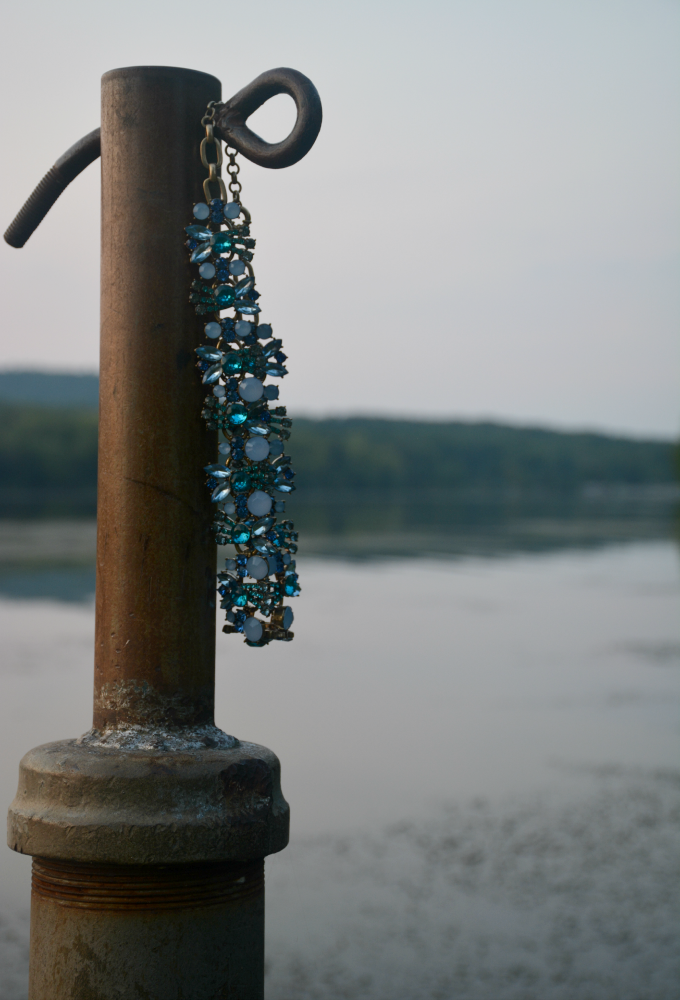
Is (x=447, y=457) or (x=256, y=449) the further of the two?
(x=447, y=457)

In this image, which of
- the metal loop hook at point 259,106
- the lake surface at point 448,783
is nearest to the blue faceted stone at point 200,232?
the metal loop hook at point 259,106

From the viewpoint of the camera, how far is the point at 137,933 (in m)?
2.08

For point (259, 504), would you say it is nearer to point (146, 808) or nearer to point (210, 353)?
point (210, 353)

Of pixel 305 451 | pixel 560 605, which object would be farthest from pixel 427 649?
pixel 305 451

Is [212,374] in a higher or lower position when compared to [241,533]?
higher

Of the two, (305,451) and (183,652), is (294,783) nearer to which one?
(183,652)

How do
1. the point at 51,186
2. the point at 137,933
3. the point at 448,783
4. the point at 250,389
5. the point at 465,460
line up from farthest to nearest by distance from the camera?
the point at 465,460, the point at 448,783, the point at 51,186, the point at 250,389, the point at 137,933

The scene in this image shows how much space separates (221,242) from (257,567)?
0.63 metres

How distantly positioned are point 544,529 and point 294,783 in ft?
94.8

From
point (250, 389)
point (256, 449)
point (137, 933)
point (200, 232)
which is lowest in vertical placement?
point (137, 933)

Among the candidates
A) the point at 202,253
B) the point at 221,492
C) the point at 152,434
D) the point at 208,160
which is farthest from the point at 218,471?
the point at 208,160

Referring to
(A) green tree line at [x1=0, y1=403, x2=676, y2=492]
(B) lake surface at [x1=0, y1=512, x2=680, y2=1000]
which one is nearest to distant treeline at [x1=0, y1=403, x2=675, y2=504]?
(A) green tree line at [x1=0, y1=403, x2=676, y2=492]

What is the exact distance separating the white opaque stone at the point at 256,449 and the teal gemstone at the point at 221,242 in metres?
0.37

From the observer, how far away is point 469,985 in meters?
4.00
